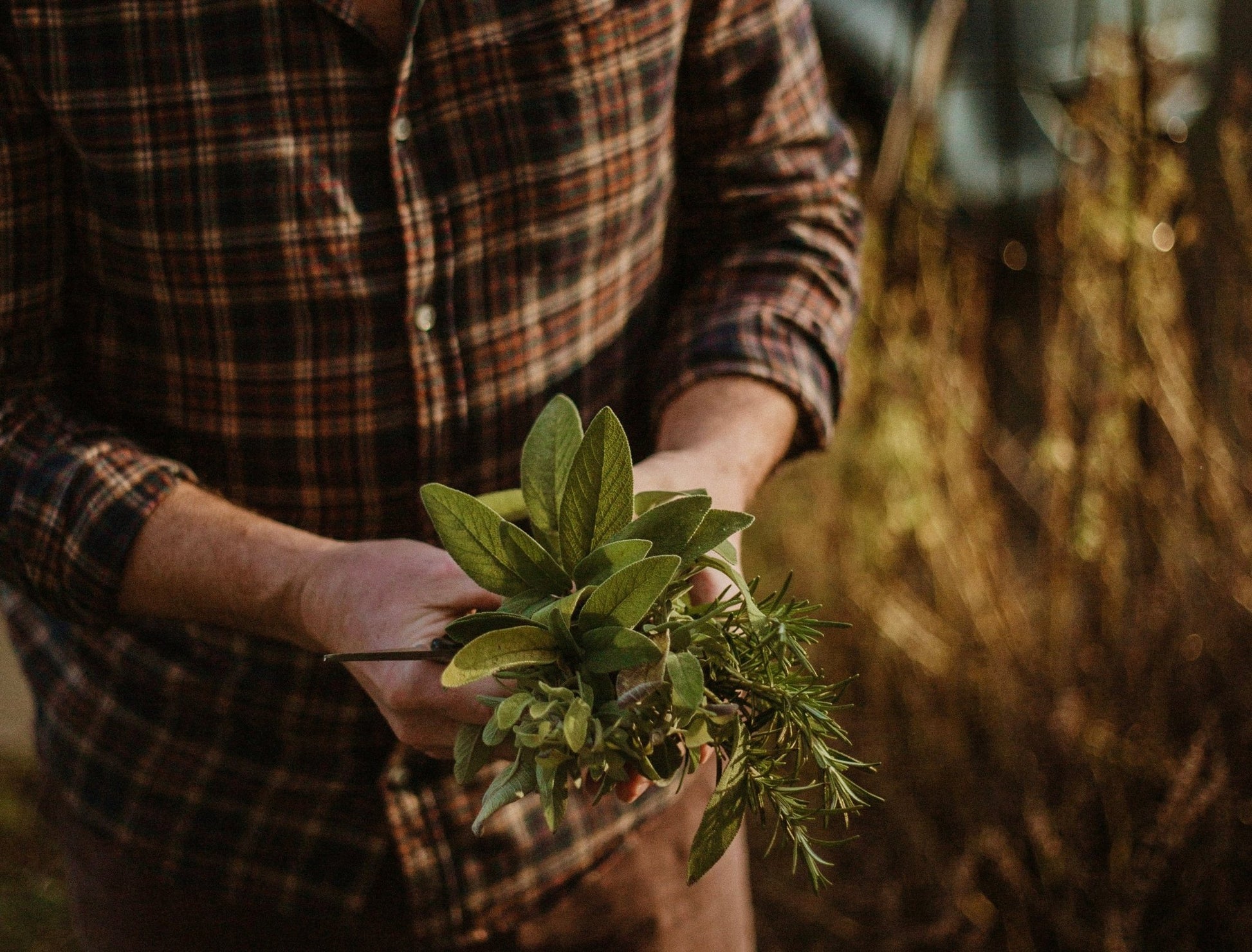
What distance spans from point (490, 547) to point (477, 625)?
44 mm

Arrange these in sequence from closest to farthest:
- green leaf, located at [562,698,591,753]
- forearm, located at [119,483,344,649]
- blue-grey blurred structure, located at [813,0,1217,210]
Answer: green leaf, located at [562,698,591,753] → forearm, located at [119,483,344,649] → blue-grey blurred structure, located at [813,0,1217,210]

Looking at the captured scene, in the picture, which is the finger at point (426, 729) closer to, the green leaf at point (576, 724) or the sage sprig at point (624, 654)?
the sage sprig at point (624, 654)

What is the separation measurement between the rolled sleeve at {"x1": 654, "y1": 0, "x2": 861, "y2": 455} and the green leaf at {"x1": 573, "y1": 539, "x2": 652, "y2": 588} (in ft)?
1.43

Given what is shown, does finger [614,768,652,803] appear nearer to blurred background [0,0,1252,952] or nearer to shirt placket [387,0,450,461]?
shirt placket [387,0,450,461]

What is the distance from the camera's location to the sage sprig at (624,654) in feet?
1.77

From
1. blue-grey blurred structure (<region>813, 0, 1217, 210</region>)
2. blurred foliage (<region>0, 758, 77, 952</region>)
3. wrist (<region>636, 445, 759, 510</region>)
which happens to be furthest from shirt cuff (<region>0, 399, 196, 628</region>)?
blue-grey blurred structure (<region>813, 0, 1217, 210</region>)

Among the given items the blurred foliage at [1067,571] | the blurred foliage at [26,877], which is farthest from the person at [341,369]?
the blurred foliage at [26,877]

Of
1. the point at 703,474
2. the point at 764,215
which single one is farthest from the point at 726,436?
the point at 764,215

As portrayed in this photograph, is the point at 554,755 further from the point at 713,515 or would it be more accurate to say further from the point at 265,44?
the point at 265,44

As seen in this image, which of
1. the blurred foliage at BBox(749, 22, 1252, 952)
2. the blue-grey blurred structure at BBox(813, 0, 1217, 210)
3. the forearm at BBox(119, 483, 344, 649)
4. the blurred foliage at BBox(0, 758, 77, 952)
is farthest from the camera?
the blurred foliage at BBox(0, 758, 77, 952)

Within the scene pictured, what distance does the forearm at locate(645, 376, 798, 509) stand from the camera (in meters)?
0.88

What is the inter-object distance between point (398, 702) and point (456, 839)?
37 cm

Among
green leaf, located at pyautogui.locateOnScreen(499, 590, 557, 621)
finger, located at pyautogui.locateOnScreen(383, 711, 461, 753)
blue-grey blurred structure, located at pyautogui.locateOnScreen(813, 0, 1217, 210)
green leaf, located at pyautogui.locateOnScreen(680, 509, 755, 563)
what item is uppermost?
green leaf, located at pyautogui.locateOnScreen(680, 509, 755, 563)

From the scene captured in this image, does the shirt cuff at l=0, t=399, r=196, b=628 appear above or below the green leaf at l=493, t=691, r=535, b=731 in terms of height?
below
